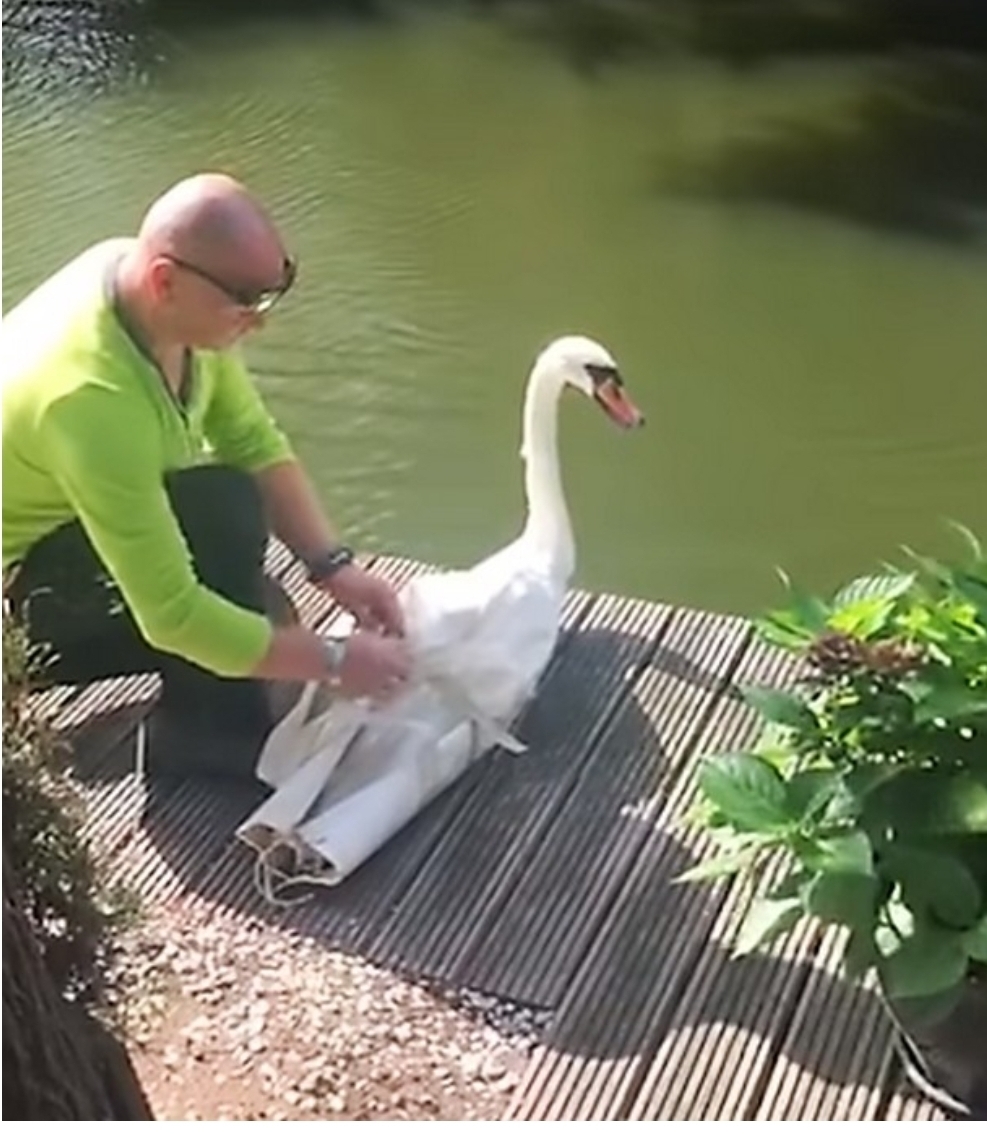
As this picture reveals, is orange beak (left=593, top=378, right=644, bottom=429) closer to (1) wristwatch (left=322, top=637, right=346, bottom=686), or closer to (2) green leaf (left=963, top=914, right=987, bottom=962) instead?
(1) wristwatch (left=322, top=637, right=346, bottom=686)

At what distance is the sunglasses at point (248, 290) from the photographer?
8.38ft

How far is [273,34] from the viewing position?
21.2 feet

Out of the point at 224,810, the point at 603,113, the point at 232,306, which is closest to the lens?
the point at 232,306

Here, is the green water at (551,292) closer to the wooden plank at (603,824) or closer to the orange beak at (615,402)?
the orange beak at (615,402)

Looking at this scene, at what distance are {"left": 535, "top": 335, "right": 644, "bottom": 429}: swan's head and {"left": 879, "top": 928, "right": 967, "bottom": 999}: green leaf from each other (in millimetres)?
1202

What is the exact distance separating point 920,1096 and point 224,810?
0.90 metres

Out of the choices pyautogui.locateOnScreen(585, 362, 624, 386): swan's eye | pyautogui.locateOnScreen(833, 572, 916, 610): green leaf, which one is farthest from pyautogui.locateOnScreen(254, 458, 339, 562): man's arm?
pyautogui.locateOnScreen(833, 572, 916, 610): green leaf

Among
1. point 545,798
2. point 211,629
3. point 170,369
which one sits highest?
point 170,369

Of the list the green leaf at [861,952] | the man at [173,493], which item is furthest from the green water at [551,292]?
the green leaf at [861,952]

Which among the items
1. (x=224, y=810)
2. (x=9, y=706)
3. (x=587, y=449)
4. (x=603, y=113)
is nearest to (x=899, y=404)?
(x=587, y=449)

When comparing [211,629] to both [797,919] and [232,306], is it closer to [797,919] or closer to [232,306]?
[232,306]

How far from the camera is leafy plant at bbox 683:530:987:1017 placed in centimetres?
223

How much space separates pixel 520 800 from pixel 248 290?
71 cm

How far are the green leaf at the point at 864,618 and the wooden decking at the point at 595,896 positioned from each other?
17.4 inches
